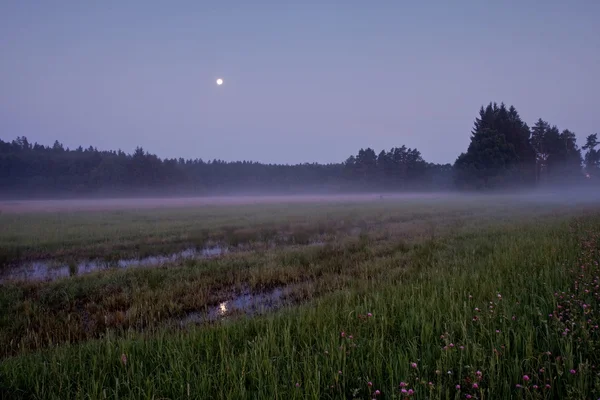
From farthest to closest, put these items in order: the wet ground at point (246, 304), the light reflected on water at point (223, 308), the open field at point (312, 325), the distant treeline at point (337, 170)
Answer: the distant treeline at point (337, 170), the light reflected on water at point (223, 308), the wet ground at point (246, 304), the open field at point (312, 325)

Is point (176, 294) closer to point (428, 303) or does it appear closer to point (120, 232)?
point (428, 303)

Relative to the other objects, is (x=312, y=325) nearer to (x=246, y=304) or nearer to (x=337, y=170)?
(x=246, y=304)

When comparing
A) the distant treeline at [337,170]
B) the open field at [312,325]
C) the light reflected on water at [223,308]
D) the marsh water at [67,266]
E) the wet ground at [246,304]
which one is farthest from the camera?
the distant treeline at [337,170]

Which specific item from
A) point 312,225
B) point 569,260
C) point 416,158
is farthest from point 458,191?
point 569,260

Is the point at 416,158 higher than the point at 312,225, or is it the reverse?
the point at 416,158

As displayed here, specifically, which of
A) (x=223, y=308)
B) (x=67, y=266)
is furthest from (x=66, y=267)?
(x=223, y=308)

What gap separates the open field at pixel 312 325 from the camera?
2.30 m

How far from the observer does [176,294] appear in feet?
21.7

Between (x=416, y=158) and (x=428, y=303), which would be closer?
(x=428, y=303)

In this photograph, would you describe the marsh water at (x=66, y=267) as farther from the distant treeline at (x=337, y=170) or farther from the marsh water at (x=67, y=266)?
the distant treeline at (x=337, y=170)

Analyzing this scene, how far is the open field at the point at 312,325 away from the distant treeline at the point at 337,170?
62857mm

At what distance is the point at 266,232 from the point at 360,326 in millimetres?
13833

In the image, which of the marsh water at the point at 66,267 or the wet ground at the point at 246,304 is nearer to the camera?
the wet ground at the point at 246,304

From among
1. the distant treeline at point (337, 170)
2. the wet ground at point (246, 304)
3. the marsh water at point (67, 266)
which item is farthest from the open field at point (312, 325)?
the distant treeline at point (337, 170)
